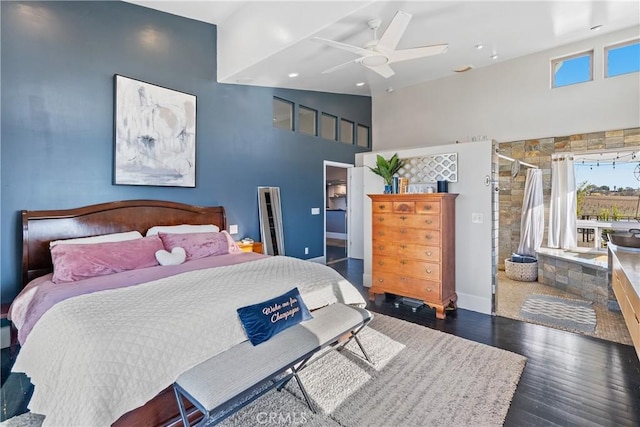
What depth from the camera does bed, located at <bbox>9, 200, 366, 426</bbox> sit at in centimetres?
152

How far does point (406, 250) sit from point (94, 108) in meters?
4.08

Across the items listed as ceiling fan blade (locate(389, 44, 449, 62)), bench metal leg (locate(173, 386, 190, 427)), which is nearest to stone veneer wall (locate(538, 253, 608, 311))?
ceiling fan blade (locate(389, 44, 449, 62))

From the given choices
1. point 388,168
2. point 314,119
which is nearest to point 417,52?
point 388,168

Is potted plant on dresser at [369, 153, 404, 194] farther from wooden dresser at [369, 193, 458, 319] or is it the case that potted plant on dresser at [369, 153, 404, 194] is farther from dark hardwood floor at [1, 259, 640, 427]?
dark hardwood floor at [1, 259, 640, 427]

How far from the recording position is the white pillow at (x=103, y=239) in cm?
296

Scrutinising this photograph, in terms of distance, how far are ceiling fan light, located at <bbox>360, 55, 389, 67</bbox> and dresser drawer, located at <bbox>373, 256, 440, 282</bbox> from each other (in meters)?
2.39

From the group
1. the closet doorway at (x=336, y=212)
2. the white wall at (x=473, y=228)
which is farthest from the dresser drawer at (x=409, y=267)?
the closet doorway at (x=336, y=212)

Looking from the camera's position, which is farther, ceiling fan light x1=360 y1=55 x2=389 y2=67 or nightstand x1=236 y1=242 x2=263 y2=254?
nightstand x1=236 y1=242 x2=263 y2=254

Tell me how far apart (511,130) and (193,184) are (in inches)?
226

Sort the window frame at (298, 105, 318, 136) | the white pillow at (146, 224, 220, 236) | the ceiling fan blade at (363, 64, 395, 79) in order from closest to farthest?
the ceiling fan blade at (363, 64, 395, 79) → the white pillow at (146, 224, 220, 236) → the window frame at (298, 105, 318, 136)

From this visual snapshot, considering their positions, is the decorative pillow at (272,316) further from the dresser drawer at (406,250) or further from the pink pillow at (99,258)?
the dresser drawer at (406,250)

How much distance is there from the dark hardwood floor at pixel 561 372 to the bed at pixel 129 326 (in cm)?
146

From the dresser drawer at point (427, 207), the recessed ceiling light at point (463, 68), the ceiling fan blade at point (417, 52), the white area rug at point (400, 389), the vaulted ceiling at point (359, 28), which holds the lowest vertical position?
the white area rug at point (400, 389)

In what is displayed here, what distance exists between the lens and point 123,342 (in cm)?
162
